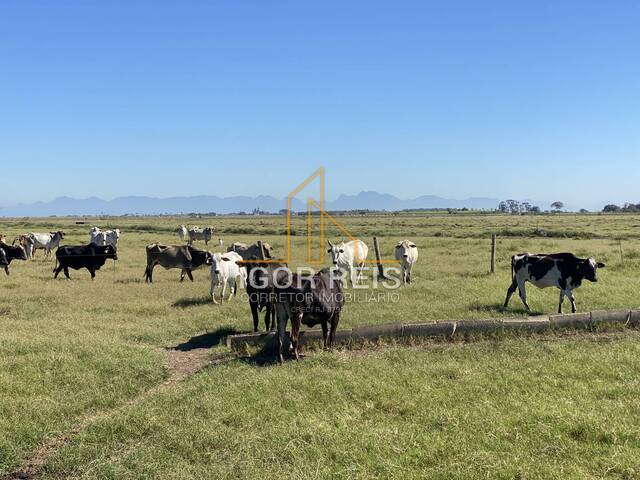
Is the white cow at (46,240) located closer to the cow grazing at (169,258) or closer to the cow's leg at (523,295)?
the cow grazing at (169,258)

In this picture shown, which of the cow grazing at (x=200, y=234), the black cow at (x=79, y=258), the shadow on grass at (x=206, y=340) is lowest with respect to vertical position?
the shadow on grass at (x=206, y=340)

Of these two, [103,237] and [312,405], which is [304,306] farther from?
[103,237]

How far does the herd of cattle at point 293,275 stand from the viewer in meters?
9.49

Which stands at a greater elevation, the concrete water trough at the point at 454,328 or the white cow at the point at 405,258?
the white cow at the point at 405,258

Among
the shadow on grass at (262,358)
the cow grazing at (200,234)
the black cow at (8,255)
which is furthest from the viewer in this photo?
the cow grazing at (200,234)

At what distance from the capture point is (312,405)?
7.07 metres

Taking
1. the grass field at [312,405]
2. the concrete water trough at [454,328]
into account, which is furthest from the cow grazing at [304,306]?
the grass field at [312,405]

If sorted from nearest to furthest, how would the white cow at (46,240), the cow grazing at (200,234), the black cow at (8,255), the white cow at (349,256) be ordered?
the white cow at (349,256)
the black cow at (8,255)
the white cow at (46,240)
the cow grazing at (200,234)

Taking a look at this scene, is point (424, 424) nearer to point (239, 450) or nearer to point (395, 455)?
point (395, 455)

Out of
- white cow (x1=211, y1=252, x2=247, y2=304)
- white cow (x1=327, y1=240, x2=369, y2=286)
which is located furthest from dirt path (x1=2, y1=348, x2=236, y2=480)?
white cow (x1=327, y1=240, x2=369, y2=286)

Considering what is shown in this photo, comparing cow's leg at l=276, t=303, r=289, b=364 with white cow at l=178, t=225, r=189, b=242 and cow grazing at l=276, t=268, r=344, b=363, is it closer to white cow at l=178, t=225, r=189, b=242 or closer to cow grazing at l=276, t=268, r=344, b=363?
cow grazing at l=276, t=268, r=344, b=363

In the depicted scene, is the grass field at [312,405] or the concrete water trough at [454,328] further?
the concrete water trough at [454,328]

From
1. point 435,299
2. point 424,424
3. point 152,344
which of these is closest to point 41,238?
point 152,344

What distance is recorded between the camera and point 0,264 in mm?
21953
